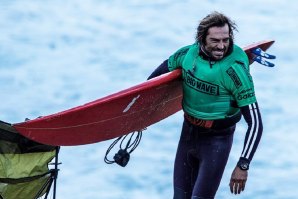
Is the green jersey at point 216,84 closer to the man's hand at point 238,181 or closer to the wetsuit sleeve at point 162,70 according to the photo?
the wetsuit sleeve at point 162,70

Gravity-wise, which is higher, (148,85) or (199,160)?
(148,85)

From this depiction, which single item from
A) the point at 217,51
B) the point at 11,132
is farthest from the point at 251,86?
the point at 11,132

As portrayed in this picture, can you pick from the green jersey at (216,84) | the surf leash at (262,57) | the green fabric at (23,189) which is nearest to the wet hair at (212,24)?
the green jersey at (216,84)

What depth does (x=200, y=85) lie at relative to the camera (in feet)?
20.5

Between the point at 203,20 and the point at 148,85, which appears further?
the point at 148,85

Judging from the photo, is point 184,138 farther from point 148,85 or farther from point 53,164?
point 53,164

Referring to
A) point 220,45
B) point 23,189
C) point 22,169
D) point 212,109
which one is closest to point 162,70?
point 212,109

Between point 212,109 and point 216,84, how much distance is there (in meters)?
0.21

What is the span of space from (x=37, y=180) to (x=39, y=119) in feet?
3.67

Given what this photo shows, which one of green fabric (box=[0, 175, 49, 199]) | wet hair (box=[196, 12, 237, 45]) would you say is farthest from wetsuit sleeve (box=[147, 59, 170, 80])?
green fabric (box=[0, 175, 49, 199])

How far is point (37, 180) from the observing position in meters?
7.45

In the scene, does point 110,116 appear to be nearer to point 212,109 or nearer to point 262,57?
point 212,109

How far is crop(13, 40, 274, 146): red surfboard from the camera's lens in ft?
21.5

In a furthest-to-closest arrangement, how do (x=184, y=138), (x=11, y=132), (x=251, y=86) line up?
(x=11, y=132)
(x=184, y=138)
(x=251, y=86)
